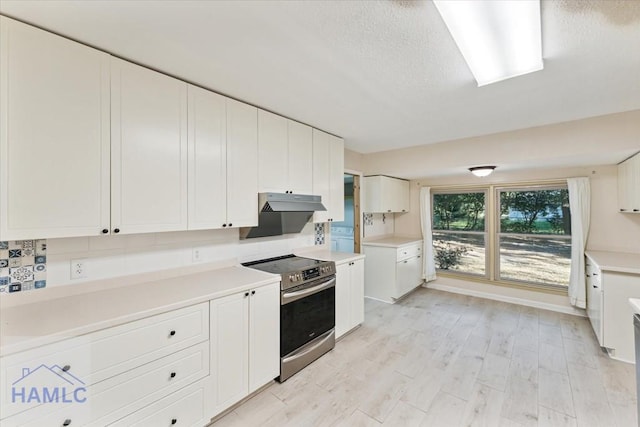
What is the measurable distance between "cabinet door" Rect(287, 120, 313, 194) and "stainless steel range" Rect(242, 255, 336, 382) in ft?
2.69

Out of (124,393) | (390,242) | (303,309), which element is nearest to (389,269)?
(390,242)

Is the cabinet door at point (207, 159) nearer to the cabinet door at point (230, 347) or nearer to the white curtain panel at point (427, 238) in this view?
the cabinet door at point (230, 347)

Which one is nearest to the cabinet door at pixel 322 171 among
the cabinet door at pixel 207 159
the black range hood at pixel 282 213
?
the black range hood at pixel 282 213

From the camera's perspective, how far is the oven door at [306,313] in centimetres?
232

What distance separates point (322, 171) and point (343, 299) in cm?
153

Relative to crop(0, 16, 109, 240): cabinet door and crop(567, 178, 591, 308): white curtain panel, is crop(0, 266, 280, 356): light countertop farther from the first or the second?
crop(567, 178, 591, 308): white curtain panel

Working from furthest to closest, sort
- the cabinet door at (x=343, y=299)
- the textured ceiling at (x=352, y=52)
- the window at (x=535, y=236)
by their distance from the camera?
the window at (x=535, y=236)
the cabinet door at (x=343, y=299)
the textured ceiling at (x=352, y=52)

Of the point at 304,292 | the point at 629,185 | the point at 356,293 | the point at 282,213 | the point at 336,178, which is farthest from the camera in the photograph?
the point at 336,178

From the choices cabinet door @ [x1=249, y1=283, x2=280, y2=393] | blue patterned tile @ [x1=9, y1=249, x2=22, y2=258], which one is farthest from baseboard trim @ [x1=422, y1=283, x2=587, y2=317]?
blue patterned tile @ [x1=9, y1=249, x2=22, y2=258]

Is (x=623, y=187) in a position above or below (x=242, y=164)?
below

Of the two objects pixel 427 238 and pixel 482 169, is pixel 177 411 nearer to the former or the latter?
pixel 482 169

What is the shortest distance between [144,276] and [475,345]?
11.1 ft

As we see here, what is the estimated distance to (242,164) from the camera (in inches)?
92.5

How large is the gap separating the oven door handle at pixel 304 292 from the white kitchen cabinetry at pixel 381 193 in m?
2.00
